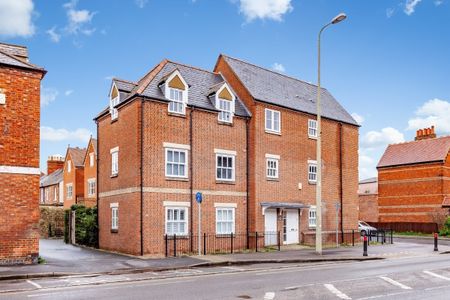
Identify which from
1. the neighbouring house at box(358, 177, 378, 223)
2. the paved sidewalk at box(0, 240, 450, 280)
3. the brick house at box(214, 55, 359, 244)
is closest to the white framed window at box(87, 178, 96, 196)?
the brick house at box(214, 55, 359, 244)

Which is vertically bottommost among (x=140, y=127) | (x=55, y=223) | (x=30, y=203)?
(x=55, y=223)

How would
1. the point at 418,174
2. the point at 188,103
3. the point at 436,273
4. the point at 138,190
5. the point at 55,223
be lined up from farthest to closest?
the point at 418,174 < the point at 55,223 < the point at 188,103 < the point at 138,190 < the point at 436,273

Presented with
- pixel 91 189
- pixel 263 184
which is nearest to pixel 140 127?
Result: pixel 263 184

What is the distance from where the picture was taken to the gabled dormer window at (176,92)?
83.9 ft

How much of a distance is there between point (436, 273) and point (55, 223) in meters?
31.4

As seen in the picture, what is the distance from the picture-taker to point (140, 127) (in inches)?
961

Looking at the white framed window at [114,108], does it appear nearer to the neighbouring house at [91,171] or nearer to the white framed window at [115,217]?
the white framed window at [115,217]

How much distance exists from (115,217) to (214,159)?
6220 millimetres

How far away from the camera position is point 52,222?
133 ft

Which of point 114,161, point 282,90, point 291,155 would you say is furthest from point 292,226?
point 114,161

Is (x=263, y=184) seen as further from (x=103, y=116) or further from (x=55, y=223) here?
(x=55, y=223)

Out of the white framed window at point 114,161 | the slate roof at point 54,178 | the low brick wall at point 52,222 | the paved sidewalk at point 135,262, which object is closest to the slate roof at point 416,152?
the paved sidewalk at point 135,262

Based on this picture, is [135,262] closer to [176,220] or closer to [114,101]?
[176,220]

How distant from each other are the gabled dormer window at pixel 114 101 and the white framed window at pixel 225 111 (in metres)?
5.69
